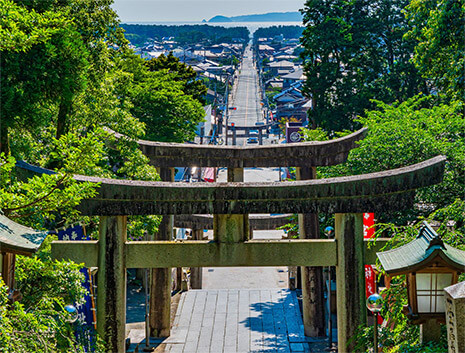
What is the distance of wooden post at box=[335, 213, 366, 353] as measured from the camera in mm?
12312

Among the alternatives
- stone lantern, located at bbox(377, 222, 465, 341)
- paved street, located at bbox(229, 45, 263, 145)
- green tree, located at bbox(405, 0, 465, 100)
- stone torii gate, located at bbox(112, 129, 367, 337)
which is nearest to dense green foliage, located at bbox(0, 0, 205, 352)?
stone torii gate, located at bbox(112, 129, 367, 337)

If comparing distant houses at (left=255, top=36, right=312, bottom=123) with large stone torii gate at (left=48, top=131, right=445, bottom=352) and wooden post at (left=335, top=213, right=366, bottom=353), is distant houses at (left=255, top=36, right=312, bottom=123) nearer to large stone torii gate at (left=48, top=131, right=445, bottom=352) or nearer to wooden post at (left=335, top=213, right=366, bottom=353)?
wooden post at (left=335, top=213, right=366, bottom=353)

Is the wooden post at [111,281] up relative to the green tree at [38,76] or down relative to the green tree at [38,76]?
down

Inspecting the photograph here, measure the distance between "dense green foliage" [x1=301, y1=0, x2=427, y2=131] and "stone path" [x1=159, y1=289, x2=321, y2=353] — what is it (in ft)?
41.3

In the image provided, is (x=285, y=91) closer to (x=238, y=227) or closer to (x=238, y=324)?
(x=238, y=324)

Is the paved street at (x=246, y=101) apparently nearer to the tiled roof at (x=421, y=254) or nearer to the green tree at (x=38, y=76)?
the green tree at (x=38, y=76)

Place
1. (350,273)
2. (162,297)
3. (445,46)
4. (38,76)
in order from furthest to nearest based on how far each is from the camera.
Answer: (445,46) → (162,297) → (38,76) → (350,273)

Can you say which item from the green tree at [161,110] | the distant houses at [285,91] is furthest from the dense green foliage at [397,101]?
the distant houses at [285,91]

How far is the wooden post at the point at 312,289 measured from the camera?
61.0ft

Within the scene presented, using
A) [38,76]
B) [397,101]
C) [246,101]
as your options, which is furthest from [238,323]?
[246,101]

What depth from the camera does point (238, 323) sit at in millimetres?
19922

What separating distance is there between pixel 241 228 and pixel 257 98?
350 ft

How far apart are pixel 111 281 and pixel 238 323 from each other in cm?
856

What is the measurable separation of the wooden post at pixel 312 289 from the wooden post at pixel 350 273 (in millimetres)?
5932
